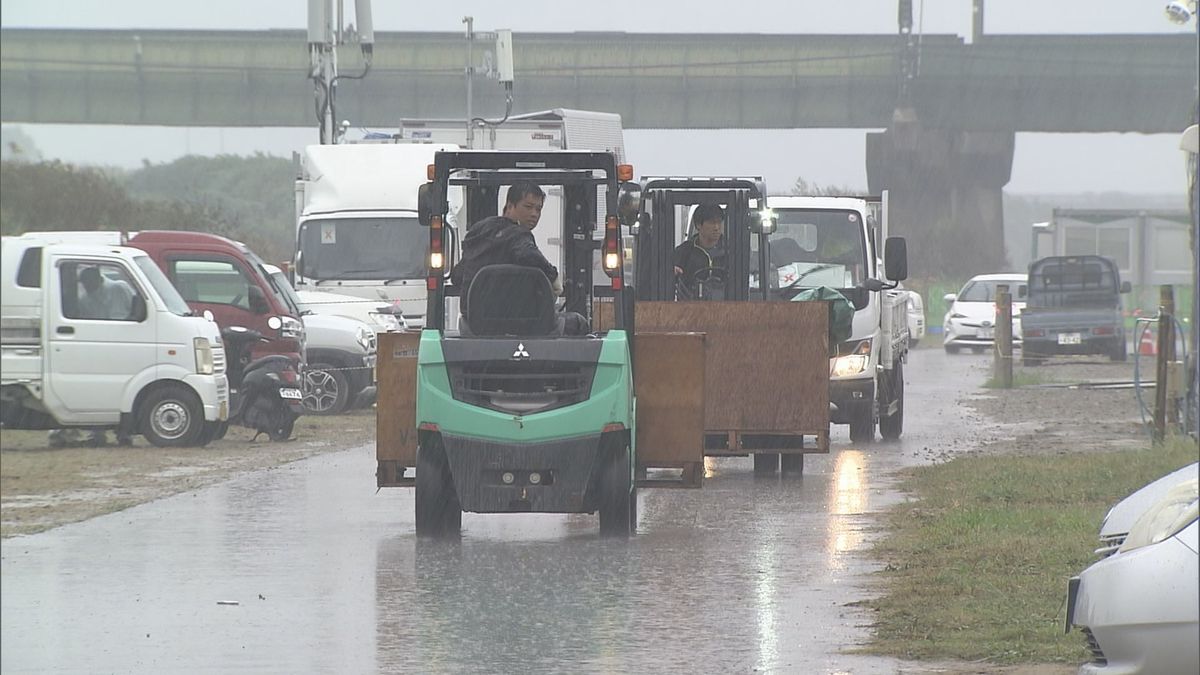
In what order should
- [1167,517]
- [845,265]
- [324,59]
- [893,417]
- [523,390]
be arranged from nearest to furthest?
[1167,517], [523,390], [845,265], [893,417], [324,59]

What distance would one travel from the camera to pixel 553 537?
12961 mm

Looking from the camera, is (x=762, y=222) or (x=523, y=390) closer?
(x=523, y=390)

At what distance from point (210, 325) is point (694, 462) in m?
8.65

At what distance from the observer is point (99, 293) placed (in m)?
19.4

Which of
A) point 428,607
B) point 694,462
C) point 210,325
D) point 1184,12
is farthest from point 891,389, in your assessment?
point 428,607

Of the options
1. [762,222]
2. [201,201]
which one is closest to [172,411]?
[762,222]

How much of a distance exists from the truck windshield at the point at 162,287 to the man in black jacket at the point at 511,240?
836 centimetres

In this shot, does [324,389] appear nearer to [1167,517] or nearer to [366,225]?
[366,225]

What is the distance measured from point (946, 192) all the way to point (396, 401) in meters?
67.8

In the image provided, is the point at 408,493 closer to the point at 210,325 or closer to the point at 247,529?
the point at 247,529

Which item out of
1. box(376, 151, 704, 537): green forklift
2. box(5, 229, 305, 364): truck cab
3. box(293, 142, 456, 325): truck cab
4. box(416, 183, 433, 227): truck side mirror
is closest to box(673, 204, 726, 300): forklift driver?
box(376, 151, 704, 537): green forklift

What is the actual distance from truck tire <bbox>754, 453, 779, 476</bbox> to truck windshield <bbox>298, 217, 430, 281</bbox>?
438 inches

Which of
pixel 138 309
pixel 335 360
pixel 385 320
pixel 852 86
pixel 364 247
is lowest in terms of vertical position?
pixel 335 360

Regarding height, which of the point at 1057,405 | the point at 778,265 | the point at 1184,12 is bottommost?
the point at 1057,405
